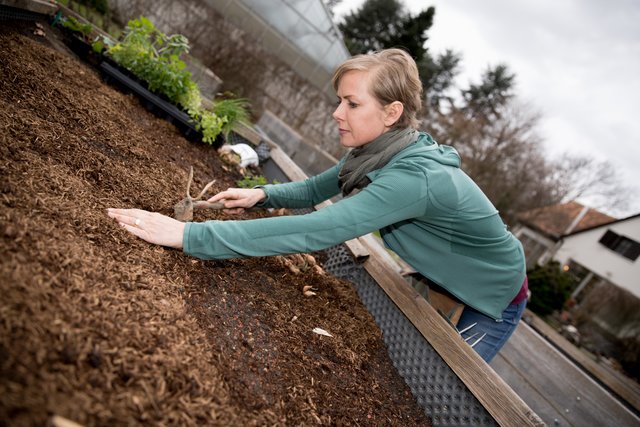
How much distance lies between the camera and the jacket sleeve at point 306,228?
137 cm

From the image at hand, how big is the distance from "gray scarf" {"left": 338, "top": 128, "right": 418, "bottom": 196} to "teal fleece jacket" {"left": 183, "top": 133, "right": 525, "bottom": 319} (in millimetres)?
61

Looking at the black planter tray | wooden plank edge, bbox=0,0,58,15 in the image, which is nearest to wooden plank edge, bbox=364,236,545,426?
the black planter tray

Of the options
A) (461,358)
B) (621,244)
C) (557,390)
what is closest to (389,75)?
(461,358)

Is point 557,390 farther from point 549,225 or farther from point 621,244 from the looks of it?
point 549,225

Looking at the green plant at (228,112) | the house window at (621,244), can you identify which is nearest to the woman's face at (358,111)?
the green plant at (228,112)

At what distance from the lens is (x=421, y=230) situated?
1.73 m

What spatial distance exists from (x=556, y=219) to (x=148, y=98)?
2781 cm

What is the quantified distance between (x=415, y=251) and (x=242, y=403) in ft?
3.58

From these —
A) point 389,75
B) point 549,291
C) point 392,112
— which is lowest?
point 392,112

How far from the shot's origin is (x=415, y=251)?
1.77 metres

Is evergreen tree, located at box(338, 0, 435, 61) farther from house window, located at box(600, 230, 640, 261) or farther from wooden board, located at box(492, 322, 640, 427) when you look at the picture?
wooden board, located at box(492, 322, 640, 427)

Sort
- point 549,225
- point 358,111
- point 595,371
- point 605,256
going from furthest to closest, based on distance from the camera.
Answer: point 549,225, point 605,256, point 595,371, point 358,111

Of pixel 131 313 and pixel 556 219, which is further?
pixel 556 219

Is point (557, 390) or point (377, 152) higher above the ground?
point (377, 152)
